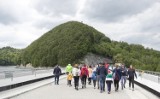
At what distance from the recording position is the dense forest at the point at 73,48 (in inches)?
6250

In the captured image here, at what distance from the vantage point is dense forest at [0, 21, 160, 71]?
521 feet

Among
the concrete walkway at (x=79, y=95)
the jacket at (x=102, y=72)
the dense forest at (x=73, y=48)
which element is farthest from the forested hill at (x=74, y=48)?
the concrete walkway at (x=79, y=95)

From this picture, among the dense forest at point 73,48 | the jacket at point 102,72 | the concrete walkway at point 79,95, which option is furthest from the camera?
the dense forest at point 73,48

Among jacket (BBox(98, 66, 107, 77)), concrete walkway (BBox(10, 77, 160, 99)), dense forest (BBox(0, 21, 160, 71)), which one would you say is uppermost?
dense forest (BBox(0, 21, 160, 71))

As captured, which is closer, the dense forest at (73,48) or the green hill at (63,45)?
the dense forest at (73,48)

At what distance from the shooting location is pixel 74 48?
531 ft

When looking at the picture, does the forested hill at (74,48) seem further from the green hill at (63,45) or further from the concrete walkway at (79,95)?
the concrete walkway at (79,95)

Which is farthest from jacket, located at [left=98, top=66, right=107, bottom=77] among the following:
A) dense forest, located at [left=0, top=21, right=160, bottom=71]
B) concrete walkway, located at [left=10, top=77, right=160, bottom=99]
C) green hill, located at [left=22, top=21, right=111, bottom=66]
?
green hill, located at [left=22, top=21, right=111, bottom=66]

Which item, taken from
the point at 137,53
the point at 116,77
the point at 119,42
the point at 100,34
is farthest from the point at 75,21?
the point at 116,77

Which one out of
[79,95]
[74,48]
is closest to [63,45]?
[74,48]

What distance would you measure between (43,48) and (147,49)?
59.3m

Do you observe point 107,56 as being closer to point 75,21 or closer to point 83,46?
point 83,46

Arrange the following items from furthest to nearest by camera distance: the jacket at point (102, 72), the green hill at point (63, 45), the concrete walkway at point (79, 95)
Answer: the green hill at point (63, 45)
the jacket at point (102, 72)
the concrete walkway at point (79, 95)

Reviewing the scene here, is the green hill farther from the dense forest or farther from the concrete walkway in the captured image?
the concrete walkway
